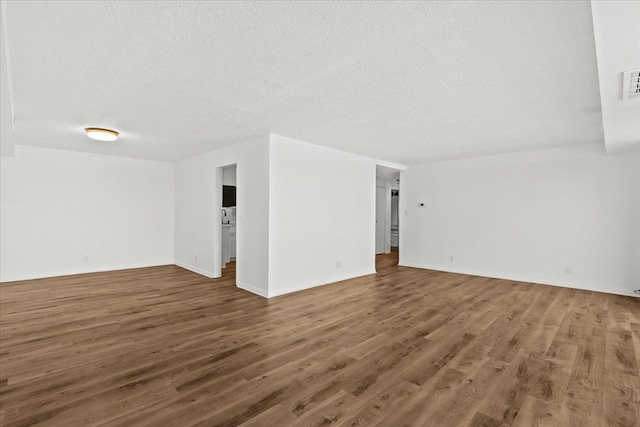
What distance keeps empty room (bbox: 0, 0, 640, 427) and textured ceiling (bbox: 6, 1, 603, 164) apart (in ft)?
0.08

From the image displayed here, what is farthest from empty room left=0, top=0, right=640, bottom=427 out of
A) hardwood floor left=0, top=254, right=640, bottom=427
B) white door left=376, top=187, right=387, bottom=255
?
white door left=376, top=187, right=387, bottom=255

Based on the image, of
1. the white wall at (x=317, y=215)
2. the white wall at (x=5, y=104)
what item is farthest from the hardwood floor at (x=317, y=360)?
the white wall at (x=5, y=104)

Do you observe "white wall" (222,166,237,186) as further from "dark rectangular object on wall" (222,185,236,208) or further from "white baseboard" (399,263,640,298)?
"white baseboard" (399,263,640,298)

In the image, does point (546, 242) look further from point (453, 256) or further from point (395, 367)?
point (395, 367)

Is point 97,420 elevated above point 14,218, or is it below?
below

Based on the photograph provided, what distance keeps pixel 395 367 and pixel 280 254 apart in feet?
8.74

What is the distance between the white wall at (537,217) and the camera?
16.3 ft

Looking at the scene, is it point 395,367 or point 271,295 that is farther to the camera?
point 271,295

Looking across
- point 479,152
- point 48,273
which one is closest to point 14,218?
point 48,273

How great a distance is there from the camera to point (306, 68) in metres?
2.56

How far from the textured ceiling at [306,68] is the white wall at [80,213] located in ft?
5.80

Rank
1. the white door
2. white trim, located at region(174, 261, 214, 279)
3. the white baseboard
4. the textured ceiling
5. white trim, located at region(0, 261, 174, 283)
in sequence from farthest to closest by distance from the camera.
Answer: the white door → white trim, located at region(174, 261, 214, 279) → white trim, located at region(0, 261, 174, 283) → the white baseboard → the textured ceiling

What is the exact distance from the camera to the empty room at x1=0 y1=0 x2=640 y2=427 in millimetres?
1972

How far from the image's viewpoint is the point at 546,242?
559 centimetres
